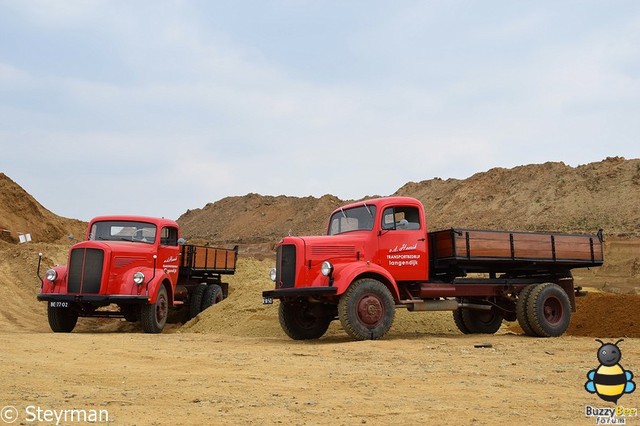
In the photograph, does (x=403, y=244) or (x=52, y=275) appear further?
(x=52, y=275)

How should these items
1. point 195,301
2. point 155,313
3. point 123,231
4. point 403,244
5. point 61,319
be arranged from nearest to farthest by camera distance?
point 403,244 → point 155,313 → point 61,319 → point 123,231 → point 195,301

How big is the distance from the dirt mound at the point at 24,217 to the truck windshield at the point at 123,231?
2150 cm

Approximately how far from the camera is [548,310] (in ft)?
45.7

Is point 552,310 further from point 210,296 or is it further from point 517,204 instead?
point 517,204

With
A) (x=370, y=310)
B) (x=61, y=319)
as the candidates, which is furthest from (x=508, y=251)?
(x=61, y=319)

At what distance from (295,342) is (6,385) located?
20.8ft

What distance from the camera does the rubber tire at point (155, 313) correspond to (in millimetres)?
14648

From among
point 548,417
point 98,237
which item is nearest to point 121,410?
point 548,417

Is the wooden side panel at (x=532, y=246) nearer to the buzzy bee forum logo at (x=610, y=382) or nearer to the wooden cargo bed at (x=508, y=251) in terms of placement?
the wooden cargo bed at (x=508, y=251)

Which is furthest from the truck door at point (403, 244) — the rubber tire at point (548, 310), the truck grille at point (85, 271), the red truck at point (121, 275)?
the truck grille at point (85, 271)

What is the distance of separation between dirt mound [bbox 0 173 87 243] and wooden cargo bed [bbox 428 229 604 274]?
28.5m

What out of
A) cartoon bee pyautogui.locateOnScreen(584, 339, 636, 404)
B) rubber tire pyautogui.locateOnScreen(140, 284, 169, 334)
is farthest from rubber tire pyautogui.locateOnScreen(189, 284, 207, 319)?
cartoon bee pyautogui.locateOnScreen(584, 339, 636, 404)

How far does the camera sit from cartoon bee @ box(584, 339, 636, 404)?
257 inches

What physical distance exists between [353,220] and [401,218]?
957mm
